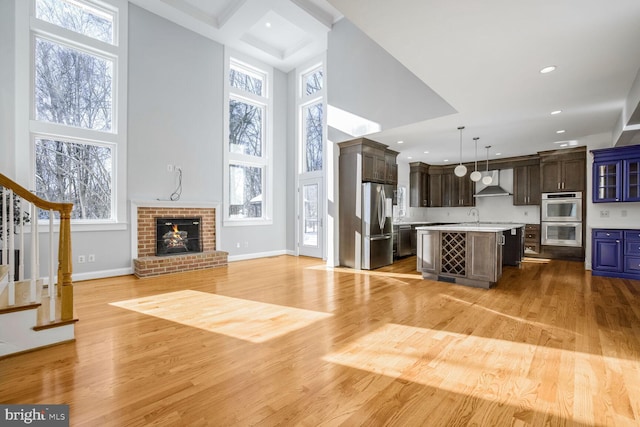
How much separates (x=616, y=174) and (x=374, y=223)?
4264 mm

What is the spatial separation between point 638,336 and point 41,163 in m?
7.64

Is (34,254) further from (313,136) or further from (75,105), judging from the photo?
(313,136)

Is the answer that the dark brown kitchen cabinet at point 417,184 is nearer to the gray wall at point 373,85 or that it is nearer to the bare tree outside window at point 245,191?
the gray wall at point 373,85

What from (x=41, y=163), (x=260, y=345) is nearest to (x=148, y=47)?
(x=41, y=163)

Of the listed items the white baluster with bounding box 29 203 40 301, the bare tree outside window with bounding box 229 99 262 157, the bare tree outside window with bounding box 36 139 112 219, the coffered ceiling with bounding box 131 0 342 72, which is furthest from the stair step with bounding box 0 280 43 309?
the coffered ceiling with bounding box 131 0 342 72

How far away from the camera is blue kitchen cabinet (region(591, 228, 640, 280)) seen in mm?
4832

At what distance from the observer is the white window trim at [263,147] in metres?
6.56

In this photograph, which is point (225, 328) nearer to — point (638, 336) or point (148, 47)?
point (638, 336)

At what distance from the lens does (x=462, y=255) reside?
4.57m

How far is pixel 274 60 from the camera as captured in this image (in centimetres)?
727

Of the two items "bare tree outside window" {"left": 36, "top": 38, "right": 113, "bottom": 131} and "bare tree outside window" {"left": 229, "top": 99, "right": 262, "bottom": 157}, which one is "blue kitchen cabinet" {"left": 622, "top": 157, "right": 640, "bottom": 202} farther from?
"bare tree outside window" {"left": 36, "top": 38, "right": 113, "bottom": 131}

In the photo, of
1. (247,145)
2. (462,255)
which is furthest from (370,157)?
(247,145)

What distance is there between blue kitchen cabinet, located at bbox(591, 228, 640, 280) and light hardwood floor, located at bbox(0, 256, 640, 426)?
55.6 inches

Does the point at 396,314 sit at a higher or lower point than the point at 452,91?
lower
